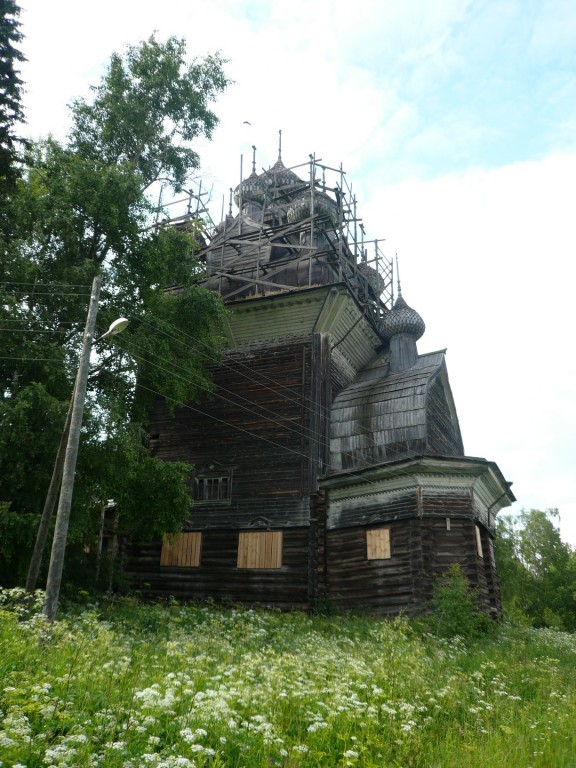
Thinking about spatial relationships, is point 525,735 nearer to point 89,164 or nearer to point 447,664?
point 447,664

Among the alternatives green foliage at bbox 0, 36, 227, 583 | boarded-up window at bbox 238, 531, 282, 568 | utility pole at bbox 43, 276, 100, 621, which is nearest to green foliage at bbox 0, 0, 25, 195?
green foliage at bbox 0, 36, 227, 583

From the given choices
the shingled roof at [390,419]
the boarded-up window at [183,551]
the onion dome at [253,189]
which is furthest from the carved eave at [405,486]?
the onion dome at [253,189]

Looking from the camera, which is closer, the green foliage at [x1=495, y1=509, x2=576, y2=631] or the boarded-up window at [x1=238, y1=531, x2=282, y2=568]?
the boarded-up window at [x1=238, y1=531, x2=282, y2=568]

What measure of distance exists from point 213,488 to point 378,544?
6.36 meters

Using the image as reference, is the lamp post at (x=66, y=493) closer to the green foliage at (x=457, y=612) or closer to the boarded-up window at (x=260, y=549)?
the green foliage at (x=457, y=612)

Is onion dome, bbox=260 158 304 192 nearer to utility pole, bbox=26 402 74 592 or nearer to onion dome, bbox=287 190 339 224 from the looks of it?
onion dome, bbox=287 190 339 224

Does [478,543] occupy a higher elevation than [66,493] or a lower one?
higher

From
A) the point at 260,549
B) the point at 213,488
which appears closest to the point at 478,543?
the point at 260,549

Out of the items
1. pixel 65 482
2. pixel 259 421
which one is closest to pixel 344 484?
pixel 259 421

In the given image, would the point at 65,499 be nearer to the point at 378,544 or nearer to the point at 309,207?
the point at 378,544

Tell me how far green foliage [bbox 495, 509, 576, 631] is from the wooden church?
46.4 feet

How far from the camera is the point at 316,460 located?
2233cm

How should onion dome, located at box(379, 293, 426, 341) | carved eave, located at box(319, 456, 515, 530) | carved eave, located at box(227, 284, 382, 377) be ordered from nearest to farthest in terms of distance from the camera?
carved eave, located at box(319, 456, 515, 530) → carved eave, located at box(227, 284, 382, 377) → onion dome, located at box(379, 293, 426, 341)

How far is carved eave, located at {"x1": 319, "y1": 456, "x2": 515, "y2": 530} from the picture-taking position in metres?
20.1
